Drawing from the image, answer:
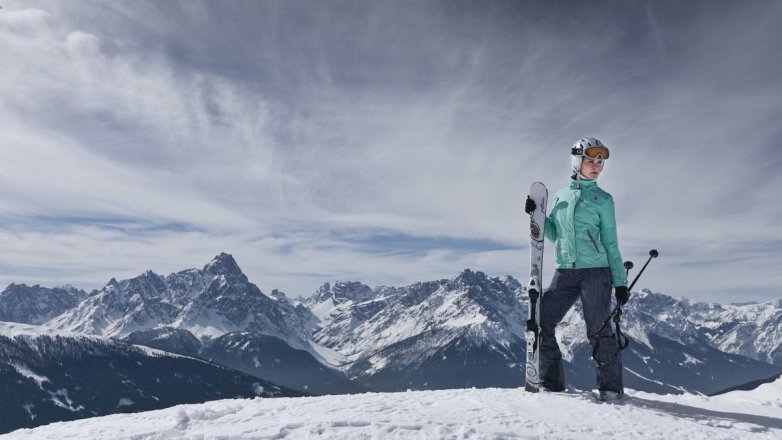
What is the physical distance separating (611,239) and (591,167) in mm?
1517

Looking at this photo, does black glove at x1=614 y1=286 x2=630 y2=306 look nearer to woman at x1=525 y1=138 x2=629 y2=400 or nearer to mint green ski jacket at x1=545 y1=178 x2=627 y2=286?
woman at x1=525 y1=138 x2=629 y2=400

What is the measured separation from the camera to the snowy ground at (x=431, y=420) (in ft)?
22.9

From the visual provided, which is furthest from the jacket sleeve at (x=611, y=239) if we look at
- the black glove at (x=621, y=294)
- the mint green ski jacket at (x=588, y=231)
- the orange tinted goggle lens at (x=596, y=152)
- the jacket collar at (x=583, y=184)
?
the orange tinted goggle lens at (x=596, y=152)

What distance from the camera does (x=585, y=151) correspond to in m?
10.3

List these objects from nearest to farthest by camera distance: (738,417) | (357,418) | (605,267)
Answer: (357,418) → (738,417) → (605,267)

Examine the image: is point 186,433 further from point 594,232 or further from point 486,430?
point 594,232

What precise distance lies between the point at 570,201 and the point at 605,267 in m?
1.46

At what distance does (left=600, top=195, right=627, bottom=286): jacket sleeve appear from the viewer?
9.73m

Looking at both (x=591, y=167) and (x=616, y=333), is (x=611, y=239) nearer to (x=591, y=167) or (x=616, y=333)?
(x=591, y=167)

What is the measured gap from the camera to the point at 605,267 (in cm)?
990

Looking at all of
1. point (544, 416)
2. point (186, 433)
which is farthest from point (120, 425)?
point (544, 416)

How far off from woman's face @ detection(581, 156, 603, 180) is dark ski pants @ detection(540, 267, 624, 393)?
192 centimetres

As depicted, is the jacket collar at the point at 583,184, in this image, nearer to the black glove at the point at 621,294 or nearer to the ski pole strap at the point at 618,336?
the black glove at the point at 621,294

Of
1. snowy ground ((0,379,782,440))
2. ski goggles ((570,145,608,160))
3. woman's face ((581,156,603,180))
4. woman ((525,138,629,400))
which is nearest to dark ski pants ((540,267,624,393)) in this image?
woman ((525,138,629,400))
